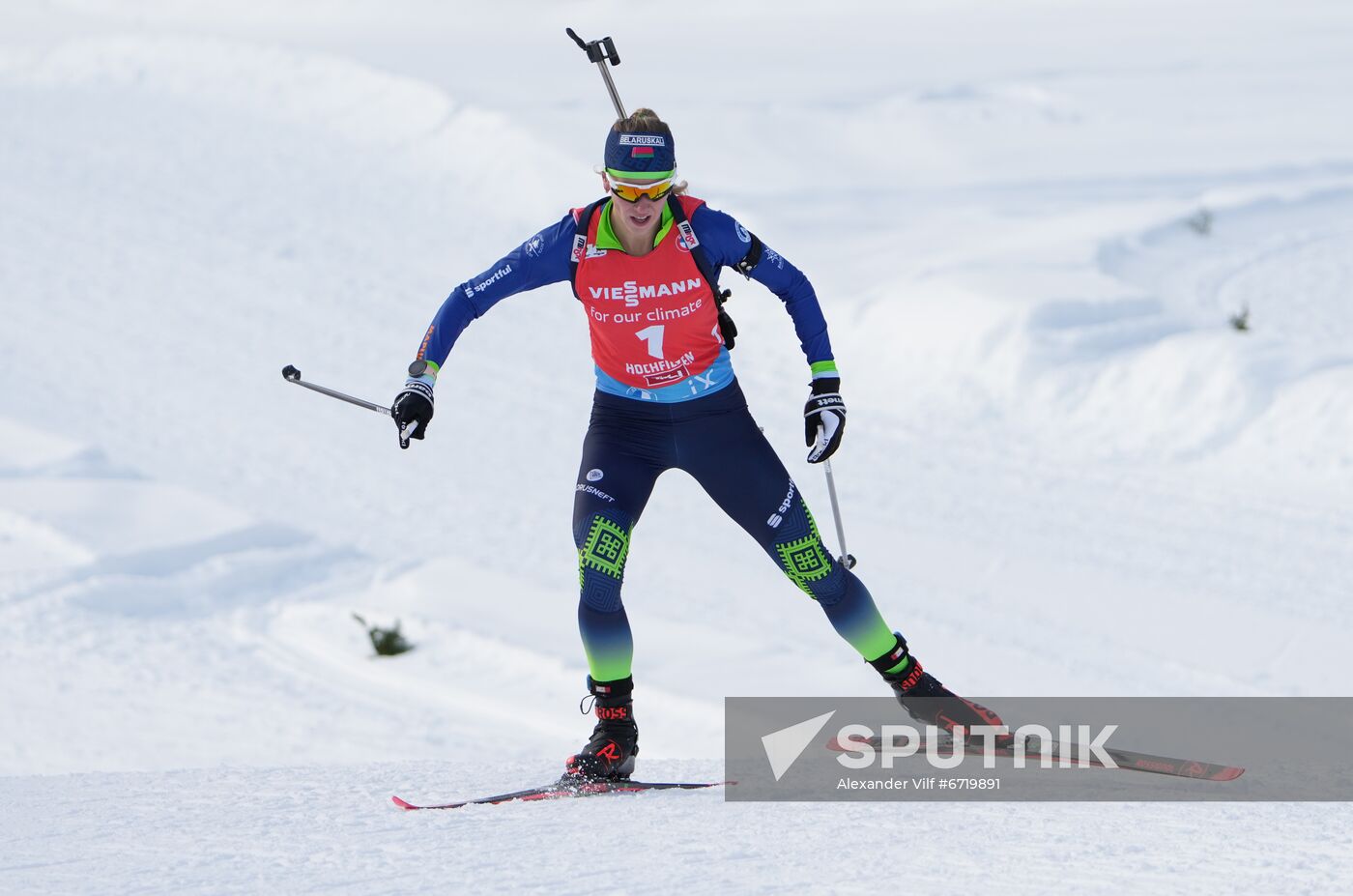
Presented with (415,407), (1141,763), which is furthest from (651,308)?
(1141,763)

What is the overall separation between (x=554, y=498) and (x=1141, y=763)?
525 centimetres

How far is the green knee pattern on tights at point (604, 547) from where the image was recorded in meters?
4.58

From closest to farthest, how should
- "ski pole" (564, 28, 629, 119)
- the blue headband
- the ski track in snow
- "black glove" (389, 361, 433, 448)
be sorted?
the ski track in snow → the blue headband → "black glove" (389, 361, 433, 448) → "ski pole" (564, 28, 629, 119)

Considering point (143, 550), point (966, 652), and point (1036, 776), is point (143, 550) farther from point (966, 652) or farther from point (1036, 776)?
point (1036, 776)

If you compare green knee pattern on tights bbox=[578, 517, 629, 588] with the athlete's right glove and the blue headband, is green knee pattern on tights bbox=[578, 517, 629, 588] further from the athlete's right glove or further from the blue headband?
the blue headband

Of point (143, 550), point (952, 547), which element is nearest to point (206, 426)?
point (143, 550)

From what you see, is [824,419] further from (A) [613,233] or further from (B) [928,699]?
(B) [928,699]

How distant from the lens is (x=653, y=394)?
470 cm

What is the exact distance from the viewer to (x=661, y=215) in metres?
4.53

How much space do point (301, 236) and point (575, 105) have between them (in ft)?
24.7

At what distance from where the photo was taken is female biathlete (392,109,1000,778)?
4.51 metres

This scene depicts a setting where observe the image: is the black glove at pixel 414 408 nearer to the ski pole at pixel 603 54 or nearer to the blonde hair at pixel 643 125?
the blonde hair at pixel 643 125

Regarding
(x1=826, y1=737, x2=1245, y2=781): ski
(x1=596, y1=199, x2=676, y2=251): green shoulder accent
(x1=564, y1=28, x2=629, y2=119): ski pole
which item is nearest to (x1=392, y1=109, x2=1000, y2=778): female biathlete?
(x1=596, y1=199, x2=676, y2=251): green shoulder accent

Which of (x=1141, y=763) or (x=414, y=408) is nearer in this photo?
(x=414, y=408)
